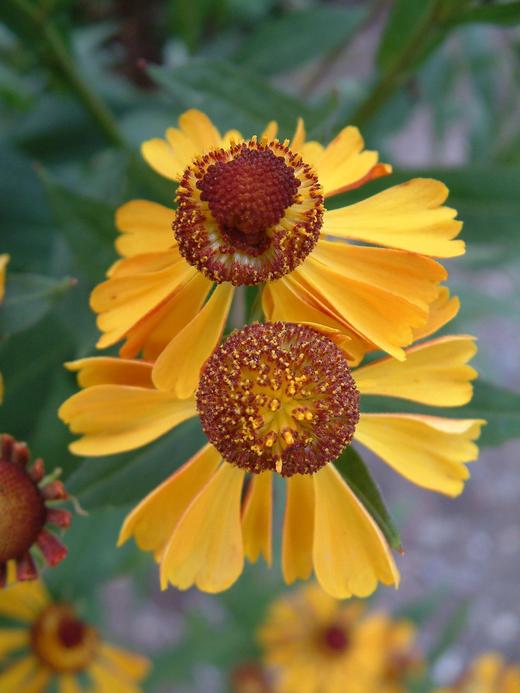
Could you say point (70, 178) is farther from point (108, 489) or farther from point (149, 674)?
point (149, 674)

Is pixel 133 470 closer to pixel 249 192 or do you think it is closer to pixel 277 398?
pixel 277 398

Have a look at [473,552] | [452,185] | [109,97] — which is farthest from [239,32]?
[473,552]

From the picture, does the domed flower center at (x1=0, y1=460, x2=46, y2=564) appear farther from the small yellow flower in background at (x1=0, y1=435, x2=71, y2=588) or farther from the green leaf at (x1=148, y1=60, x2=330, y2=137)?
the green leaf at (x1=148, y1=60, x2=330, y2=137)

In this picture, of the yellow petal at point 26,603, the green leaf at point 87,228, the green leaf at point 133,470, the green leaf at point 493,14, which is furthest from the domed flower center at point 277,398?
the yellow petal at point 26,603

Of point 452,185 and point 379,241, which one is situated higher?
point 379,241

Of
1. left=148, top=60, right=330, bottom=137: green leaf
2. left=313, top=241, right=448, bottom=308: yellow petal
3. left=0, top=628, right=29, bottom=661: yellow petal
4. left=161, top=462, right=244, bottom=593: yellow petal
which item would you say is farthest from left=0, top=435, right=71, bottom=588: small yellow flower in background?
left=0, top=628, right=29, bottom=661: yellow petal

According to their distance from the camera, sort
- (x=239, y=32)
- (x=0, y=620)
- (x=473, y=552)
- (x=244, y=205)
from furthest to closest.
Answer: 1. (x=473, y=552)
2. (x=239, y=32)
3. (x=0, y=620)
4. (x=244, y=205)

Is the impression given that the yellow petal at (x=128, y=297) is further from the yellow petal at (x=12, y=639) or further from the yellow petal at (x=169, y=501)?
the yellow petal at (x=12, y=639)
